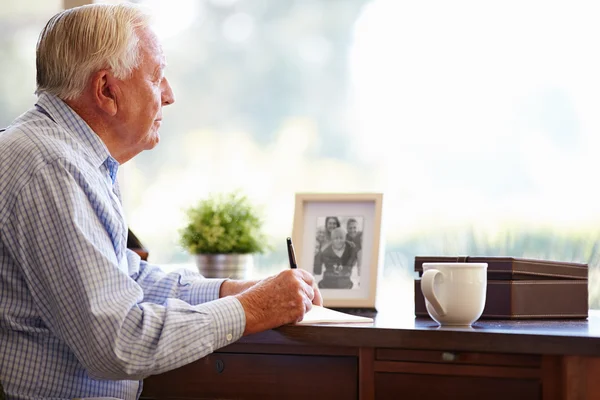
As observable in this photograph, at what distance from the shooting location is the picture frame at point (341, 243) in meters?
2.04

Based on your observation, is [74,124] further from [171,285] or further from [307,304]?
[307,304]

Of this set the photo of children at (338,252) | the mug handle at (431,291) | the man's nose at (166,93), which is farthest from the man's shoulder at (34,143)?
the photo of children at (338,252)

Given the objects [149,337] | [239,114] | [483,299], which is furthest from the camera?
[239,114]

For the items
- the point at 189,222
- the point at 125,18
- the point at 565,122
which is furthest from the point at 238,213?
the point at 565,122

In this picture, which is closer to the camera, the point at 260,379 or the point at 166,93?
the point at 260,379

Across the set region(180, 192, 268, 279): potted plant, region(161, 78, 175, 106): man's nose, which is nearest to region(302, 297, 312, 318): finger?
region(161, 78, 175, 106): man's nose

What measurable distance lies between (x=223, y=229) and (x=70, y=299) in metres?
0.98

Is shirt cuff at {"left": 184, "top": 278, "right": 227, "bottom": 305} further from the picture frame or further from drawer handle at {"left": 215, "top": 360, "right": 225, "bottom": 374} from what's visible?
the picture frame

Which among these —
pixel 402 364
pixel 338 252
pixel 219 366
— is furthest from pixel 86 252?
pixel 338 252

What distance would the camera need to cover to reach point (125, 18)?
1.61 meters

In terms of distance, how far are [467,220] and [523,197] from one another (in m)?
0.17

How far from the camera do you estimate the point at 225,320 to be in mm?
1403

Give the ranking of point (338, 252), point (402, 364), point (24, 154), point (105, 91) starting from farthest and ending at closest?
1. point (338, 252)
2. point (105, 91)
3. point (402, 364)
4. point (24, 154)

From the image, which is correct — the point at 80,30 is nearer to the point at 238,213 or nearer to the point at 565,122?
the point at 238,213
